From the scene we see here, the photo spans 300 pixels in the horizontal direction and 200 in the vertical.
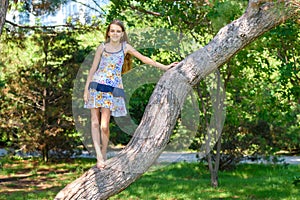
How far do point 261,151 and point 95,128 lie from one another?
543cm

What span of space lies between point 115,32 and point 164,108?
638 mm

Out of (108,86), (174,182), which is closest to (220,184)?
(174,182)

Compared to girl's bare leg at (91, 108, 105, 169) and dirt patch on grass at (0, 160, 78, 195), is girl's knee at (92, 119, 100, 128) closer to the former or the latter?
girl's bare leg at (91, 108, 105, 169)

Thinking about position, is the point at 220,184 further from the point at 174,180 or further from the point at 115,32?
the point at 115,32

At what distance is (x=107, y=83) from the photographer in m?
3.27

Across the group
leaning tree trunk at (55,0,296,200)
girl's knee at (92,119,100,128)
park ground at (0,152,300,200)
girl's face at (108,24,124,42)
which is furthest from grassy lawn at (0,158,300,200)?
girl's face at (108,24,124,42)

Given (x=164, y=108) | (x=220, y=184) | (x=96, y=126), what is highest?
(x=164, y=108)

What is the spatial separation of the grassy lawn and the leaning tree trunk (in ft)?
7.35

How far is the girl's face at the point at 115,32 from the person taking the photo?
3273mm

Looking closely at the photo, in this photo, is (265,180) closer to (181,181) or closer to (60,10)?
(181,181)

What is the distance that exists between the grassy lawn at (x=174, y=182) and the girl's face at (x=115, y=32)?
241 centimetres

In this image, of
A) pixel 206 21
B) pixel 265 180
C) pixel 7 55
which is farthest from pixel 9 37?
pixel 265 180

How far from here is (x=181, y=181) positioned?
7262mm

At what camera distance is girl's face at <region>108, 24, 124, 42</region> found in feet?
10.7
